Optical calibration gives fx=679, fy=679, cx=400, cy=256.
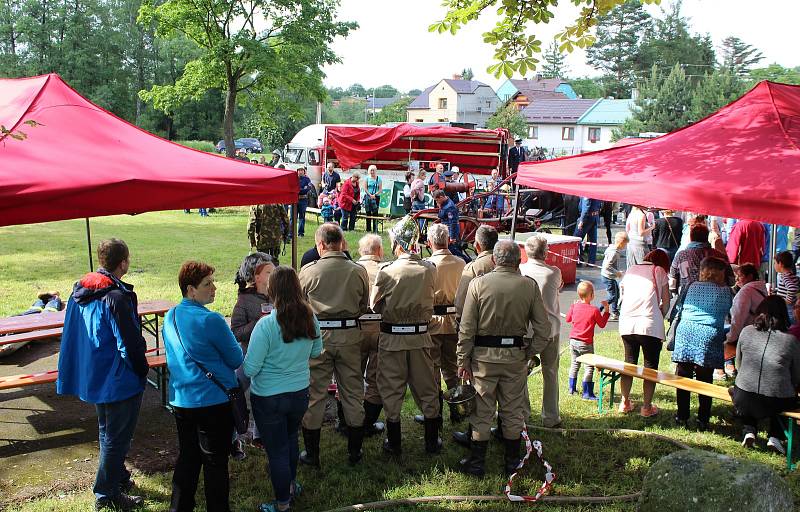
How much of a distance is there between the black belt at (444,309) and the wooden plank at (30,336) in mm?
3746

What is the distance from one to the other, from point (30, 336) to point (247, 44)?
22.1 m

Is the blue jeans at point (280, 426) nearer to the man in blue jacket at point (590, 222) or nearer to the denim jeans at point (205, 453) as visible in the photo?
the denim jeans at point (205, 453)

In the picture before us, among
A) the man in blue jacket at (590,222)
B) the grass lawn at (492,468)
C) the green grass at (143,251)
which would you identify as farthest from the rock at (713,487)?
the man in blue jacket at (590,222)

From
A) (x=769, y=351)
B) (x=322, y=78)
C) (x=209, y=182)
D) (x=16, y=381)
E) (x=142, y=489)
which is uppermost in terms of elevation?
(x=322, y=78)

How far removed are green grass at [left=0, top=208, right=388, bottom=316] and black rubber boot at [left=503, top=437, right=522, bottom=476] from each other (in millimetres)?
5757

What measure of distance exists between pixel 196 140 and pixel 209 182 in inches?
2329

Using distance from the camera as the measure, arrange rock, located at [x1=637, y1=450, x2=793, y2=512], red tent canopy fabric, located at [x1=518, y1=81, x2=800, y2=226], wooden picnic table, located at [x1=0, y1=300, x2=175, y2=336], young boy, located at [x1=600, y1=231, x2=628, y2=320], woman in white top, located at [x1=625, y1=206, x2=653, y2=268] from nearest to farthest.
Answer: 1. rock, located at [x1=637, y1=450, x2=793, y2=512]
2. red tent canopy fabric, located at [x1=518, y1=81, x2=800, y2=226]
3. wooden picnic table, located at [x1=0, y1=300, x2=175, y2=336]
4. young boy, located at [x1=600, y1=231, x2=628, y2=320]
5. woman in white top, located at [x1=625, y1=206, x2=653, y2=268]

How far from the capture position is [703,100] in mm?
53125

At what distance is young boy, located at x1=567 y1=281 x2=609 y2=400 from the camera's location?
22.3ft

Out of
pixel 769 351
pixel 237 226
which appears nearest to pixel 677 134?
pixel 769 351

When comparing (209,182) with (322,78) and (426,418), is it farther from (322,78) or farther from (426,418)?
(322,78)

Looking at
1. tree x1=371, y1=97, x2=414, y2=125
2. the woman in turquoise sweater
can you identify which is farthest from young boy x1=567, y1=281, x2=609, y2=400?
tree x1=371, y1=97, x2=414, y2=125

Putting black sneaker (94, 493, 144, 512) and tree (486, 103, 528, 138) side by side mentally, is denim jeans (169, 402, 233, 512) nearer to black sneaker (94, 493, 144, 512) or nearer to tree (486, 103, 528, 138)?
black sneaker (94, 493, 144, 512)

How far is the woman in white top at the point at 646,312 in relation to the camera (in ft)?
20.7
